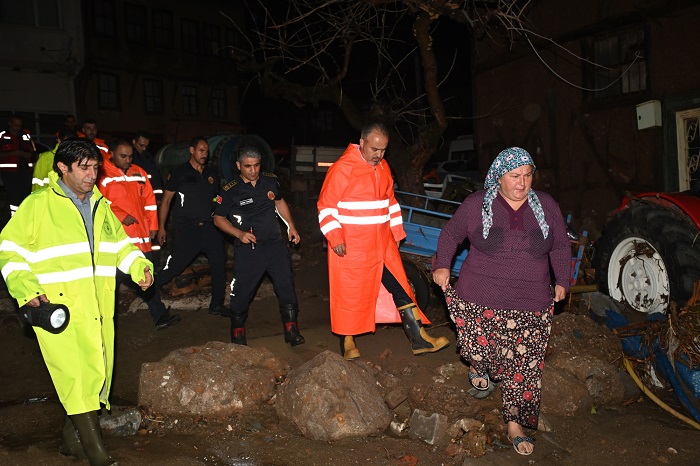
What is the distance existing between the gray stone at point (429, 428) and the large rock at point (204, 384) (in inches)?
46.8

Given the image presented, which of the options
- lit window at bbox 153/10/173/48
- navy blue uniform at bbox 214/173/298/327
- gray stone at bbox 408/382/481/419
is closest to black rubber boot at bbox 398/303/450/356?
gray stone at bbox 408/382/481/419

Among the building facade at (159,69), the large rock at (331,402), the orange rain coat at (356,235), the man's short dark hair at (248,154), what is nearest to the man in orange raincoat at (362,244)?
the orange rain coat at (356,235)

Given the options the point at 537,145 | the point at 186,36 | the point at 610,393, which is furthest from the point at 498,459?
the point at 186,36

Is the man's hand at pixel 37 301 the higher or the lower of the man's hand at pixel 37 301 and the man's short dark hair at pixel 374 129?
the lower

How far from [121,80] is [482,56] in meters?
16.1

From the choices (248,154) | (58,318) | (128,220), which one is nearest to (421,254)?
(248,154)

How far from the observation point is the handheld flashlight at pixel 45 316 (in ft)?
11.0

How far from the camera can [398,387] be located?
4734mm

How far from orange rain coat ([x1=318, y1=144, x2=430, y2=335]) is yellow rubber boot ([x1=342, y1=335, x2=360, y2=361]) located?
0.32ft

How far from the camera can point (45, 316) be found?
132 inches

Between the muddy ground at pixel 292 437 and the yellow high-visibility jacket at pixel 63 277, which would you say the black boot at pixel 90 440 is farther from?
the muddy ground at pixel 292 437

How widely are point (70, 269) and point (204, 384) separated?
1.49 metres

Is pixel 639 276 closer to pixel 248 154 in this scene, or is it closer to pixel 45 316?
pixel 248 154

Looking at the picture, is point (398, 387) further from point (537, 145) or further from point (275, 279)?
point (537, 145)
